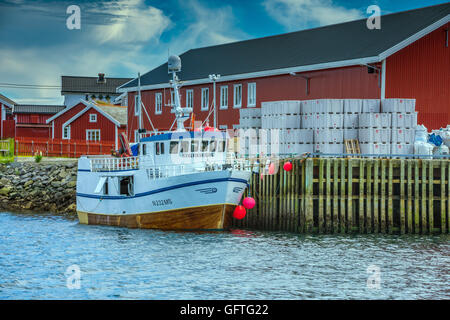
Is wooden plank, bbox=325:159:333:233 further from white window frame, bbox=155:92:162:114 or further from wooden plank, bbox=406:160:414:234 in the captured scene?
white window frame, bbox=155:92:162:114

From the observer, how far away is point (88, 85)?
90.1m

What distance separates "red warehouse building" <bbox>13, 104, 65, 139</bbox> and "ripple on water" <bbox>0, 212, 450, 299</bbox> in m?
46.2

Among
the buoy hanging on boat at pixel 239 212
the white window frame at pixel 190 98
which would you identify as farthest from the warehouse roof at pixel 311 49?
the buoy hanging on boat at pixel 239 212

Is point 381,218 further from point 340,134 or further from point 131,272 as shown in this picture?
point 131,272

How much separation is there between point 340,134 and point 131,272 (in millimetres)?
12502

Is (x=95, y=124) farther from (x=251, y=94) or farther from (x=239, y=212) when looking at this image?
(x=239, y=212)

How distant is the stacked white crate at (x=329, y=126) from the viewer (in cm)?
2730

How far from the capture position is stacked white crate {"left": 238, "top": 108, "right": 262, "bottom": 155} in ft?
95.7

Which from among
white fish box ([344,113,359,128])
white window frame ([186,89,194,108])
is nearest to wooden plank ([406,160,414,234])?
white fish box ([344,113,359,128])

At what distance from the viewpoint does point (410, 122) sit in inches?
1077

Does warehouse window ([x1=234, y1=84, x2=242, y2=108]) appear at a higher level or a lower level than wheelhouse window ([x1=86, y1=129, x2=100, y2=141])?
higher

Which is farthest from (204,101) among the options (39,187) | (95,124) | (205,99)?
(95,124)

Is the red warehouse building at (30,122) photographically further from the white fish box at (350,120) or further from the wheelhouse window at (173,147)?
the white fish box at (350,120)
